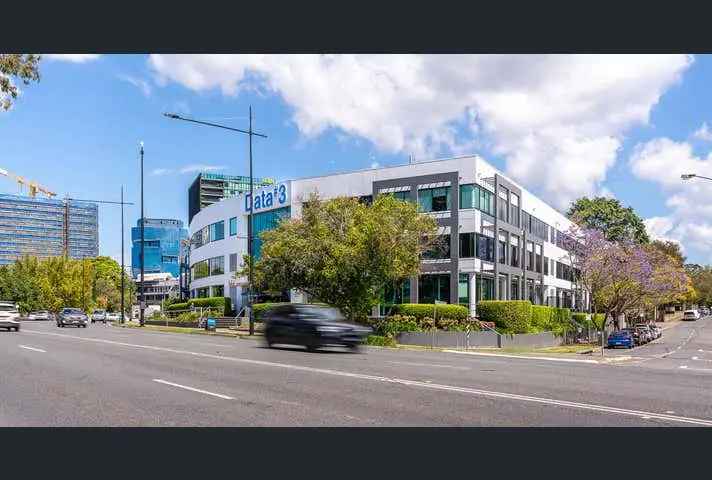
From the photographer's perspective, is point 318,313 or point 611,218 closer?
point 318,313

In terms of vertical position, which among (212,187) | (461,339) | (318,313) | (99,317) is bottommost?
(99,317)

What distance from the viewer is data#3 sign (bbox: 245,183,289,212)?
60.7 metres

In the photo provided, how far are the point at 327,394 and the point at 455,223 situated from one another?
37868mm

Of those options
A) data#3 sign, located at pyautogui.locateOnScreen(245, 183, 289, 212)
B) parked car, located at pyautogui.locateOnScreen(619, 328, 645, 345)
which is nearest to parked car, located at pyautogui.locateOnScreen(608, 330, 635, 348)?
parked car, located at pyautogui.locateOnScreen(619, 328, 645, 345)

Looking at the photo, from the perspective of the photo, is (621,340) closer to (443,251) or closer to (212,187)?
(443,251)

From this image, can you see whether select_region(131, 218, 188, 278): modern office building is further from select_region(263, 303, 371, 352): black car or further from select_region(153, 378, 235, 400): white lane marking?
select_region(153, 378, 235, 400): white lane marking

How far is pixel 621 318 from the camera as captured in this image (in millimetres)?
92188

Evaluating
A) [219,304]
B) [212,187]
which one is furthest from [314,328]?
[212,187]

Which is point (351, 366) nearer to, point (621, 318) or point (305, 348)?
point (305, 348)

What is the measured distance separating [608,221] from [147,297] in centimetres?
13261

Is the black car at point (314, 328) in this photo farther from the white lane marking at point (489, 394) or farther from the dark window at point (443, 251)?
the dark window at point (443, 251)

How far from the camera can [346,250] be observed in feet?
121

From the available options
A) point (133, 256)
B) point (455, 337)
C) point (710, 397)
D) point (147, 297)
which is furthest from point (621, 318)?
point (147, 297)

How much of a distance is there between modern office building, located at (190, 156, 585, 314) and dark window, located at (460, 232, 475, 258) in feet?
0.23
